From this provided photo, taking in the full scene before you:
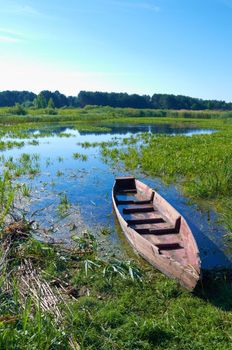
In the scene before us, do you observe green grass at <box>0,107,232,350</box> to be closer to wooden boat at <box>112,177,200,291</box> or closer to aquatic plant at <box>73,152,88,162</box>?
wooden boat at <box>112,177,200,291</box>

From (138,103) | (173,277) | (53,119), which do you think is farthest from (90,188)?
(138,103)

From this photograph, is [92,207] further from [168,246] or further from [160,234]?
[168,246]

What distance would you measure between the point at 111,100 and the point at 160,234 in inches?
4131

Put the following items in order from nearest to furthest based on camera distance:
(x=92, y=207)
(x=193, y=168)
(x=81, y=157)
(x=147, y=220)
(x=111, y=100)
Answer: (x=147, y=220) < (x=92, y=207) < (x=193, y=168) < (x=81, y=157) < (x=111, y=100)

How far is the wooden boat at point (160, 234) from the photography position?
5.50 metres

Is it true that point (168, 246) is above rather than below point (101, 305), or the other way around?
above

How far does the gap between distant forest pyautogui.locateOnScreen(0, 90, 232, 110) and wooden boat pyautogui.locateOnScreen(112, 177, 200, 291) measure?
95.5m

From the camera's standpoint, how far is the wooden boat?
550 cm

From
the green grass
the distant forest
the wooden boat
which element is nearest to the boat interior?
the wooden boat

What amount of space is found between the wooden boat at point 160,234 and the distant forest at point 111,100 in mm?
95527

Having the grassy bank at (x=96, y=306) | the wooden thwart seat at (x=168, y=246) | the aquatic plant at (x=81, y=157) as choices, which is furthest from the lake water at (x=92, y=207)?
the grassy bank at (x=96, y=306)

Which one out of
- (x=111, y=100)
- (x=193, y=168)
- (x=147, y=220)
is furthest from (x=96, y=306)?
(x=111, y=100)

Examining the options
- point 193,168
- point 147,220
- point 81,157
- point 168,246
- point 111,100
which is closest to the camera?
point 168,246

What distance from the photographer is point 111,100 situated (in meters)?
109
